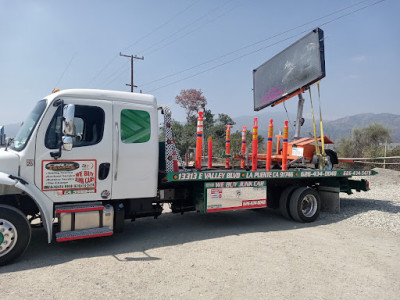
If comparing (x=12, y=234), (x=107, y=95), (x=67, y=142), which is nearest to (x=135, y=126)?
(x=107, y=95)

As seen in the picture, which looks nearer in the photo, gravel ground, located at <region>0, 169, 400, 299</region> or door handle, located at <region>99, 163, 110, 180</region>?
gravel ground, located at <region>0, 169, 400, 299</region>

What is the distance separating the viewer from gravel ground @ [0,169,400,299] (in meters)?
3.54

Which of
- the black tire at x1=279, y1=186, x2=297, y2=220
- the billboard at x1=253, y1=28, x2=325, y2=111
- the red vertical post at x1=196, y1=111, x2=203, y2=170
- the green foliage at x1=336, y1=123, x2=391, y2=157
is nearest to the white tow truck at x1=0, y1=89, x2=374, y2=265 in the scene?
the red vertical post at x1=196, y1=111, x2=203, y2=170

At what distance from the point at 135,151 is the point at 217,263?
86.7 inches

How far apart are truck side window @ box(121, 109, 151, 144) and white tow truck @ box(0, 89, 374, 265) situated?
0.05 ft

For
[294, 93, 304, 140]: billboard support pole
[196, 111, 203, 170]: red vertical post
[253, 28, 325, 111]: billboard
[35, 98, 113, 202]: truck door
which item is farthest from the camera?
[294, 93, 304, 140]: billboard support pole

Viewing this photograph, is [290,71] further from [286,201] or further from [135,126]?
[135,126]

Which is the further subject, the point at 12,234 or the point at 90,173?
the point at 90,173

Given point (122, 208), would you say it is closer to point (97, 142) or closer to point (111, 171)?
point (111, 171)

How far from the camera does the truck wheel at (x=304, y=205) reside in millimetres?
6903

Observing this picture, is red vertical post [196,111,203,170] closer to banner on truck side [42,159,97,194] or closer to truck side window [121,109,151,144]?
truck side window [121,109,151,144]

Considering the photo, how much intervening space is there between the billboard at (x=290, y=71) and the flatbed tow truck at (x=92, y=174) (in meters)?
3.25

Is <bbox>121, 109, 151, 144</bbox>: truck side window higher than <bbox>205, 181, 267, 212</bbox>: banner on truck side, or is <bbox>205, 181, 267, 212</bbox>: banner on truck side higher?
<bbox>121, 109, 151, 144</bbox>: truck side window

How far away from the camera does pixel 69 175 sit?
4684mm
